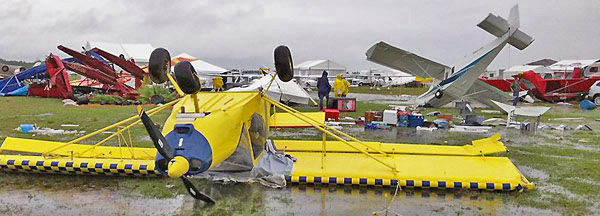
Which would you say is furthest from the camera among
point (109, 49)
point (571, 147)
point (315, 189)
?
point (109, 49)

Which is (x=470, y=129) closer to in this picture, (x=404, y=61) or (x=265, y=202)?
(x=404, y=61)

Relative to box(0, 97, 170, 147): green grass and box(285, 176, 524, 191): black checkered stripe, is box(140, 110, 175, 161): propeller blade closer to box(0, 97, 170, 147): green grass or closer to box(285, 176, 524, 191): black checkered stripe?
box(285, 176, 524, 191): black checkered stripe

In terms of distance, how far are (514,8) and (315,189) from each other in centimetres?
1242

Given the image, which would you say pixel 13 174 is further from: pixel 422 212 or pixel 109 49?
pixel 109 49

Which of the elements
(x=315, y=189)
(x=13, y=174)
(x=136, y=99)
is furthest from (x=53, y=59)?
(x=315, y=189)

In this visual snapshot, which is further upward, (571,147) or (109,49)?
(109,49)

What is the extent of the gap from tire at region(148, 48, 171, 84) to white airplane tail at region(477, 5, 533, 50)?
13.4m

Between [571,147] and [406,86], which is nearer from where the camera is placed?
[571,147]

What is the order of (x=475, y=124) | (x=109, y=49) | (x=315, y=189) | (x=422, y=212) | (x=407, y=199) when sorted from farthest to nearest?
(x=109, y=49), (x=475, y=124), (x=315, y=189), (x=407, y=199), (x=422, y=212)

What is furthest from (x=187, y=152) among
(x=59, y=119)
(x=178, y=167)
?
(x=59, y=119)

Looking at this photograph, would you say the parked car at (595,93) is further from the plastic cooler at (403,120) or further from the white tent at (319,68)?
the white tent at (319,68)

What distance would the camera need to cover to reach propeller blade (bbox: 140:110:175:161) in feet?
14.8

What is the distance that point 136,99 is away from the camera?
21.2 meters

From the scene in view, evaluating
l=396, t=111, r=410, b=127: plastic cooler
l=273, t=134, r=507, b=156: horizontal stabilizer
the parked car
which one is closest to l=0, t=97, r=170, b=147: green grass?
l=273, t=134, r=507, b=156: horizontal stabilizer
